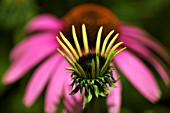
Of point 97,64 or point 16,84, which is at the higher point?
point 16,84

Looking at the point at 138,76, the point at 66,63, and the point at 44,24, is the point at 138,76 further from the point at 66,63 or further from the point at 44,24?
the point at 44,24

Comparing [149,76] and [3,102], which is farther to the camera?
[3,102]

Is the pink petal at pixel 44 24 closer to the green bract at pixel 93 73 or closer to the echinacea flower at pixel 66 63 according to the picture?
the echinacea flower at pixel 66 63

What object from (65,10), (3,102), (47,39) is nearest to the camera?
(47,39)

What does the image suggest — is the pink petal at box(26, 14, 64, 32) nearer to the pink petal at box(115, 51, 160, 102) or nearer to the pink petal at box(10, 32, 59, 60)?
the pink petal at box(10, 32, 59, 60)

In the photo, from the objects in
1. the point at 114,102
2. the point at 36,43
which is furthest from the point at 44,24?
the point at 114,102

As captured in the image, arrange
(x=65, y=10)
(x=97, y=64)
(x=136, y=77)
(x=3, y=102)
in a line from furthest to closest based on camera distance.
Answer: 1. (x=65, y=10)
2. (x=3, y=102)
3. (x=136, y=77)
4. (x=97, y=64)

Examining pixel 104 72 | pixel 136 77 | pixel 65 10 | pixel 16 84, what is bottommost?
pixel 104 72

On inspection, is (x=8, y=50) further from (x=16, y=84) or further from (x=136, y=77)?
(x=136, y=77)

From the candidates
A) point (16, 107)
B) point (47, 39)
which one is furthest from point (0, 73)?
point (47, 39)
